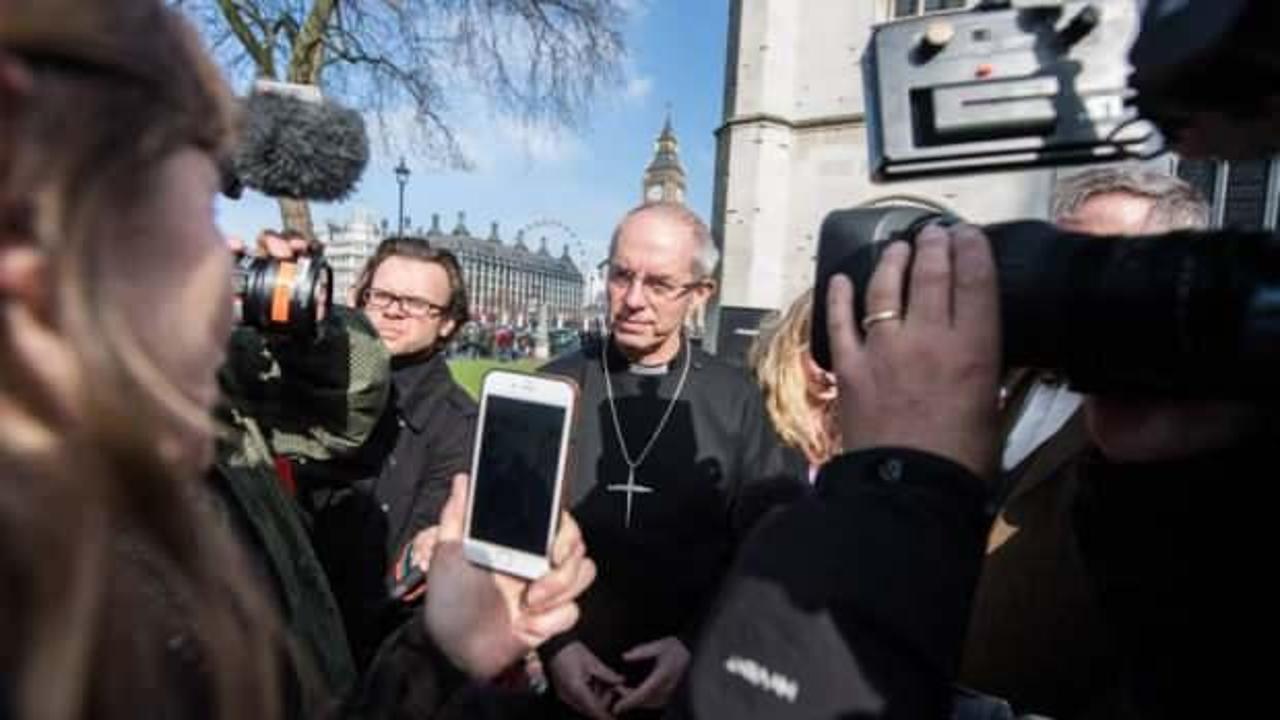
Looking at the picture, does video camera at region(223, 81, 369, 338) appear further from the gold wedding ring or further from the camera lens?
the gold wedding ring

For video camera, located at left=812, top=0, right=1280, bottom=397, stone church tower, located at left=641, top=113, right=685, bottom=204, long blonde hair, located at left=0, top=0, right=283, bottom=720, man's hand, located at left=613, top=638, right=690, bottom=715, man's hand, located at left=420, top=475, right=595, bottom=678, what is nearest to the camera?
long blonde hair, located at left=0, top=0, right=283, bottom=720

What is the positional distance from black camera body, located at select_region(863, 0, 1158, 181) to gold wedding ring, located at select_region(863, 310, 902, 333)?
0.73 ft

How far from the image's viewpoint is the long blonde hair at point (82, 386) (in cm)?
55

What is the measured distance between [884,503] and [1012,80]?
0.49 meters

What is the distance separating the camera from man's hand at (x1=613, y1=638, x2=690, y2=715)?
6.79ft

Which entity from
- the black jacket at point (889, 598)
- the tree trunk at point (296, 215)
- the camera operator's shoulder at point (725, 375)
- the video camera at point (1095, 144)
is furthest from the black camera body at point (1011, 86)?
the tree trunk at point (296, 215)

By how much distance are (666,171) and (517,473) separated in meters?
58.3

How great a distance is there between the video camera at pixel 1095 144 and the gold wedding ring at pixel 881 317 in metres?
0.08

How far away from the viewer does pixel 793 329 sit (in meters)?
2.38

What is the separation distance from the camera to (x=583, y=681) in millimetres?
2148

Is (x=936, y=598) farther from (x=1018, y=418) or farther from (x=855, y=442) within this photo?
(x=1018, y=418)

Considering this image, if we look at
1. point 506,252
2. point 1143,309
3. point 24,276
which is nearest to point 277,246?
point 24,276

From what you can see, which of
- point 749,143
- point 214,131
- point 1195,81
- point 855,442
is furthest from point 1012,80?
point 749,143

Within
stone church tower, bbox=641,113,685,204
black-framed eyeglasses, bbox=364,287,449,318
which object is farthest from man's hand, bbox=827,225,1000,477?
stone church tower, bbox=641,113,685,204
